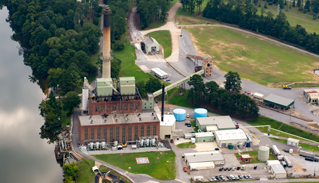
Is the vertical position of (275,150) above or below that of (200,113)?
below

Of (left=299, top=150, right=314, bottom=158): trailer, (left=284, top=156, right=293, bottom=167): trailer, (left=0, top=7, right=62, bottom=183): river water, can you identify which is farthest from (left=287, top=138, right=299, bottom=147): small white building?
(left=0, top=7, right=62, bottom=183): river water

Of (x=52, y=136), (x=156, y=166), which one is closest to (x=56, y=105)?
(x=52, y=136)

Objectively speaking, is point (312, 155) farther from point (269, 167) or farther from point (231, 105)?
point (231, 105)

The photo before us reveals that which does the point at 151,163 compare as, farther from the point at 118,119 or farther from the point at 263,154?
the point at 263,154

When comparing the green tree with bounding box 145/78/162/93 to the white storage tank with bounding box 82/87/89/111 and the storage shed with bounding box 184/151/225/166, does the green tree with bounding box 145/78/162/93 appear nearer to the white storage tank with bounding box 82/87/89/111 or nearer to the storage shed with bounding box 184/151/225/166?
the white storage tank with bounding box 82/87/89/111

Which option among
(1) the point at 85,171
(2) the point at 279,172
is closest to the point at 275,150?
(2) the point at 279,172
